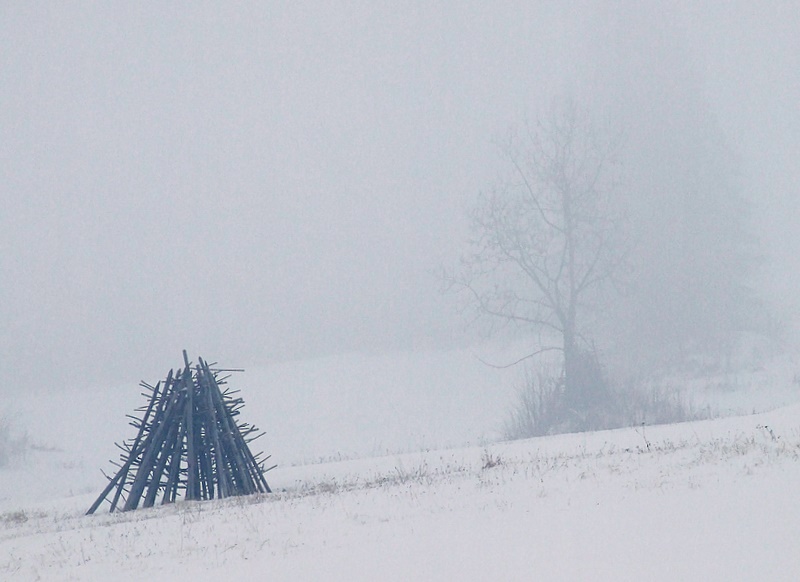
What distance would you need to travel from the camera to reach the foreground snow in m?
6.14

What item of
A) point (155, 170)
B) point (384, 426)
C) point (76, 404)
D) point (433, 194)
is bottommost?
point (384, 426)

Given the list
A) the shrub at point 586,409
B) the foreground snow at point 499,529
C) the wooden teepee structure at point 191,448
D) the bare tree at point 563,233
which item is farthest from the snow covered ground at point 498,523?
the bare tree at point 563,233

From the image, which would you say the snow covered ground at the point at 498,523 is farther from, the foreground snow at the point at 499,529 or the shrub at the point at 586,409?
the shrub at the point at 586,409

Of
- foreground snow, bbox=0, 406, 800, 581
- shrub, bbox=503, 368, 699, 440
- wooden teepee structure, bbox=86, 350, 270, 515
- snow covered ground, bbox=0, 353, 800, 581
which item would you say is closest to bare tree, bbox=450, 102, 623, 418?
shrub, bbox=503, 368, 699, 440

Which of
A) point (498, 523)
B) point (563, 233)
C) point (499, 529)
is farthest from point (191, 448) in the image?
point (563, 233)

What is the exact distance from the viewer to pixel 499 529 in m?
7.27

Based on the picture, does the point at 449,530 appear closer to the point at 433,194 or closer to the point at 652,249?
the point at 652,249

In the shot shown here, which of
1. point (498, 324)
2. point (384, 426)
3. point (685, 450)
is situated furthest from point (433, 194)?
point (685, 450)

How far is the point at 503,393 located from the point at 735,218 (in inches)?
581

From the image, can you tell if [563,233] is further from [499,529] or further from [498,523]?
[499,529]

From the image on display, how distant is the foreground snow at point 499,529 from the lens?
20.1ft

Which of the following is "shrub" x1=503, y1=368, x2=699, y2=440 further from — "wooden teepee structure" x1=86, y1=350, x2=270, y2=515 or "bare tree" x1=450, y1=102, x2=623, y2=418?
"wooden teepee structure" x1=86, y1=350, x2=270, y2=515

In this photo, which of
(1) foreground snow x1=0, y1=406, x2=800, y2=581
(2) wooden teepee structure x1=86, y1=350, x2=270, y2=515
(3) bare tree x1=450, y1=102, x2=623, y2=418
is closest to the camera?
(1) foreground snow x1=0, y1=406, x2=800, y2=581

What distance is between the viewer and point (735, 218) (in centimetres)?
3872
